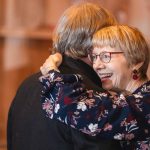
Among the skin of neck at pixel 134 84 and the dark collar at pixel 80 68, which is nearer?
the dark collar at pixel 80 68

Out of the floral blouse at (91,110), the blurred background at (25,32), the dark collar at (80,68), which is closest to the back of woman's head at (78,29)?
the dark collar at (80,68)

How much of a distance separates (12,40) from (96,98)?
72.8 inches

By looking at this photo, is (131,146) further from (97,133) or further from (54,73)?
(54,73)

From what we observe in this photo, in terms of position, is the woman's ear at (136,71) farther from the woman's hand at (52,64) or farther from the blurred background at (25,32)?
the blurred background at (25,32)

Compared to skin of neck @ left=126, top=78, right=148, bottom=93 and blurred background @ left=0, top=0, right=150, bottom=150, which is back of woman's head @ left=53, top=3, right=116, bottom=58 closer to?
skin of neck @ left=126, top=78, right=148, bottom=93

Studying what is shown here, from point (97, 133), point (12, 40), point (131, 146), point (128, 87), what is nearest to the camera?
point (97, 133)

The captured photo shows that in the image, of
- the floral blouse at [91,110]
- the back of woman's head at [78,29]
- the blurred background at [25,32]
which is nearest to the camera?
the floral blouse at [91,110]

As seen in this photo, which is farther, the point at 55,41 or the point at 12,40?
the point at 12,40

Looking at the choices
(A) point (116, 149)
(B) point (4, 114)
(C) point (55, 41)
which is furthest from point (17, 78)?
(A) point (116, 149)

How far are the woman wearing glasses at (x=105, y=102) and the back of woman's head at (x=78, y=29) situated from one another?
34 mm

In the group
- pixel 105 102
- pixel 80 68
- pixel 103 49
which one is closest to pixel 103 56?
pixel 103 49

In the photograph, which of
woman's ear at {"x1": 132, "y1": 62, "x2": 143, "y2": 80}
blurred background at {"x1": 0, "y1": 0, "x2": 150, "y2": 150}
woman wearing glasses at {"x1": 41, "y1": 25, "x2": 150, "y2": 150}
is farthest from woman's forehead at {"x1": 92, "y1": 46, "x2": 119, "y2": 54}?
blurred background at {"x1": 0, "y1": 0, "x2": 150, "y2": 150}

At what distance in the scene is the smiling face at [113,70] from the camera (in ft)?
5.29

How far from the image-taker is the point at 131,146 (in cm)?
154
